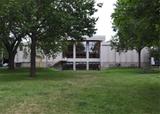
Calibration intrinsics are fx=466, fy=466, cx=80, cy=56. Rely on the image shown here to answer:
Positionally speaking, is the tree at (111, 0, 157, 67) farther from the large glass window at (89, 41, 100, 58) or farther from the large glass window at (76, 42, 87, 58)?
the large glass window at (89, 41, 100, 58)

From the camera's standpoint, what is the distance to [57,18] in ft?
122

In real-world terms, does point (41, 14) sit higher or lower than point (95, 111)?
higher

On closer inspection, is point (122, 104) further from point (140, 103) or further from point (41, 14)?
point (41, 14)

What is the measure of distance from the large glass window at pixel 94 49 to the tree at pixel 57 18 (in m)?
66.8

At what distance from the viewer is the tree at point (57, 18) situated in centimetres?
3641

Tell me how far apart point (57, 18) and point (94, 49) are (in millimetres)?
72355

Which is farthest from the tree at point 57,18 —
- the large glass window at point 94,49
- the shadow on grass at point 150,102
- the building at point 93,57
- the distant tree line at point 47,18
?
the large glass window at point 94,49

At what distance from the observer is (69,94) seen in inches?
802

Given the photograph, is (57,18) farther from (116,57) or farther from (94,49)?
(94,49)

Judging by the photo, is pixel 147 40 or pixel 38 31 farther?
pixel 38 31

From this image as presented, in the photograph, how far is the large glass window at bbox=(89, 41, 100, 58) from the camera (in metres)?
108

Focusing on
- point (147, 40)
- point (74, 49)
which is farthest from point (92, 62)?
point (147, 40)

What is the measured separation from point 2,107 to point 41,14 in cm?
2149

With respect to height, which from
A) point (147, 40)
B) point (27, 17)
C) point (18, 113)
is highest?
point (27, 17)
